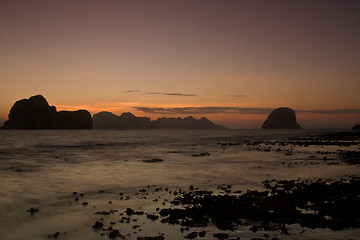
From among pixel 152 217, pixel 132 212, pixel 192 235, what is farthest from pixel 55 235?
pixel 192 235

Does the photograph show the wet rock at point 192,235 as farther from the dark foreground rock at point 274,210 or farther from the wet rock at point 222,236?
the dark foreground rock at point 274,210

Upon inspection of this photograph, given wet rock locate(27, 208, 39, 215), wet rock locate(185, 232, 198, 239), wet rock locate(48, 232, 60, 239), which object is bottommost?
wet rock locate(27, 208, 39, 215)

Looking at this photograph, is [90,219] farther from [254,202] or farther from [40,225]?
[254,202]

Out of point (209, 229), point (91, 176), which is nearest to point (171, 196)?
point (209, 229)

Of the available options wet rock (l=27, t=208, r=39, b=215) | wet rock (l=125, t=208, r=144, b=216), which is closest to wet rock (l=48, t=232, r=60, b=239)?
wet rock (l=125, t=208, r=144, b=216)

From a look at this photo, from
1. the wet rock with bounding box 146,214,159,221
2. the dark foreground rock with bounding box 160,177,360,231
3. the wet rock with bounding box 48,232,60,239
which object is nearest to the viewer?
the wet rock with bounding box 48,232,60,239

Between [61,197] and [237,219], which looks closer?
[237,219]

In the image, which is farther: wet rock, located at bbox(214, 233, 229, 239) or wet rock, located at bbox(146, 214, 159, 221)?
wet rock, located at bbox(146, 214, 159, 221)

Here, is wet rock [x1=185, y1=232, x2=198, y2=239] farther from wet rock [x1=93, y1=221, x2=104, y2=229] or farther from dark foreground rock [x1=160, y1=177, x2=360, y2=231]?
wet rock [x1=93, y1=221, x2=104, y2=229]

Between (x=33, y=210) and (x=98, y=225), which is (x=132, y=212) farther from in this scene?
(x=33, y=210)

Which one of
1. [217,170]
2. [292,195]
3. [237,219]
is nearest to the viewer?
[237,219]

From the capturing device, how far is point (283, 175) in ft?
86.9

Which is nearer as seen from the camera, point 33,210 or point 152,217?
point 152,217

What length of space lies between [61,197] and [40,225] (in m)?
5.94
